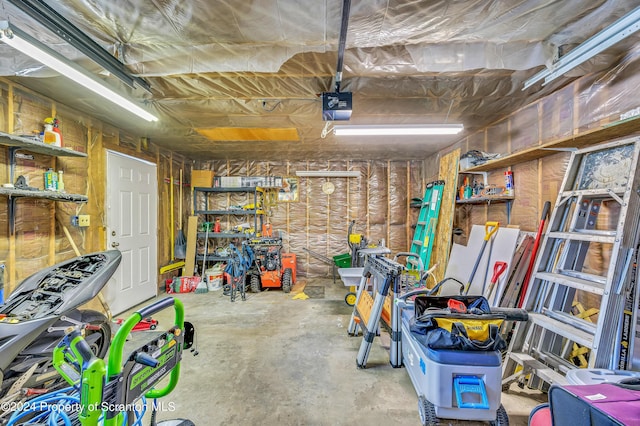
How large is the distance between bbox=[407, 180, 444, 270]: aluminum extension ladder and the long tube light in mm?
2485

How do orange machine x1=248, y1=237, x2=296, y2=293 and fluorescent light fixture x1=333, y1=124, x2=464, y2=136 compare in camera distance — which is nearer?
fluorescent light fixture x1=333, y1=124, x2=464, y2=136

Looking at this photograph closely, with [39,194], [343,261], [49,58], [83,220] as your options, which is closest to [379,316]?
Answer: [343,261]

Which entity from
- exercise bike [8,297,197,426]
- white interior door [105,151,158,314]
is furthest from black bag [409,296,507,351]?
white interior door [105,151,158,314]

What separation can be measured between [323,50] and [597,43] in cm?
185

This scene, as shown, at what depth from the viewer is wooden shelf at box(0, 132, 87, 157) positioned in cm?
218

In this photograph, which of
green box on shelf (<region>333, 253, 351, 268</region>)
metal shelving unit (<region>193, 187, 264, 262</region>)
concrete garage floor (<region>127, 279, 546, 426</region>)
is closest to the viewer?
concrete garage floor (<region>127, 279, 546, 426</region>)

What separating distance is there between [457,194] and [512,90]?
174cm

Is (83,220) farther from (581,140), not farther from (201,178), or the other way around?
(581,140)

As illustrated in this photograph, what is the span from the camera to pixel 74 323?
1961 millimetres

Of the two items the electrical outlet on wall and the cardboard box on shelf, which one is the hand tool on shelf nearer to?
the electrical outlet on wall

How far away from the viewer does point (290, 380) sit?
2248mm

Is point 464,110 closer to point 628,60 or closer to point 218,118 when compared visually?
point 628,60

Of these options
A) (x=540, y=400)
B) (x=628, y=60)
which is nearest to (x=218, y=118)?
(x=628, y=60)

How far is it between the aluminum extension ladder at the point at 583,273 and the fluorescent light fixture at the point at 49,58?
386 cm
